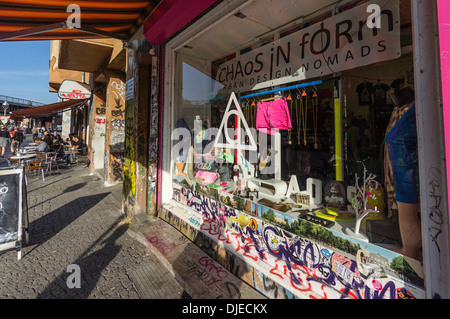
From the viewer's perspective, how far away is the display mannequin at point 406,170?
4.92ft

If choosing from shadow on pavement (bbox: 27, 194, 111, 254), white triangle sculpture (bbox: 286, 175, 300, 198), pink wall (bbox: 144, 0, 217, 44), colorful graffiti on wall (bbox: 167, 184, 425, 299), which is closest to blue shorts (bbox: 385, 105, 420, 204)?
colorful graffiti on wall (bbox: 167, 184, 425, 299)

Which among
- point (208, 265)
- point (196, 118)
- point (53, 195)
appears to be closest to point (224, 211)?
point (208, 265)

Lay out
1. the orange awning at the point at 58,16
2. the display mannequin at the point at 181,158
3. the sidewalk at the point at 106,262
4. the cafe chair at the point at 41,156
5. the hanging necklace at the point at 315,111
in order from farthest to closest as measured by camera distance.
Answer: the cafe chair at the point at 41,156 → the display mannequin at the point at 181,158 → the hanging necklace at the point at 315,111 → the orange awning at the point at 58,16 → the sidewalk at the point at 106,262

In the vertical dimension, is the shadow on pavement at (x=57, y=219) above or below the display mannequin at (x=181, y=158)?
below

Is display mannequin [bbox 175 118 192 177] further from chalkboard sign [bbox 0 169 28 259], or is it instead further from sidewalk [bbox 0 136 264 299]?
chalkboard sign [bbox 0 169 28 259]

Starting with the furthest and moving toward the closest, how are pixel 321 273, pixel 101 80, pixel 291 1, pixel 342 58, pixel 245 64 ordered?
1. pixel 101 80
2. pixel 245 64
3. pixel 291 1
4. pixel 342 58
5. pixel 321 273

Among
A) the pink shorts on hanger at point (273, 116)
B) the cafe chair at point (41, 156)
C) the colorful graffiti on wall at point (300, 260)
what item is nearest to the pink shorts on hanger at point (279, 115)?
the pink shorts on hanger at point (273, 116)

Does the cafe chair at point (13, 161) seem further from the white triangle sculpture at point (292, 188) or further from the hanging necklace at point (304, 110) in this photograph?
the hanging necklace at point (304, 110)

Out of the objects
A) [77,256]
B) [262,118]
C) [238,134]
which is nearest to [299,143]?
[262,118]

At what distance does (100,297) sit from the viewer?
2.32 meters

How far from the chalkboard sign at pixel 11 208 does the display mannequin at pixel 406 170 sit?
4.49 metres

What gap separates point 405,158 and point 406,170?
9 centimetres

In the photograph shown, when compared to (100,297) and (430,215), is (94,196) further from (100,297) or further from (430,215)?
(430,215)

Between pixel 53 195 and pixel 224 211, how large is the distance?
220 inches
